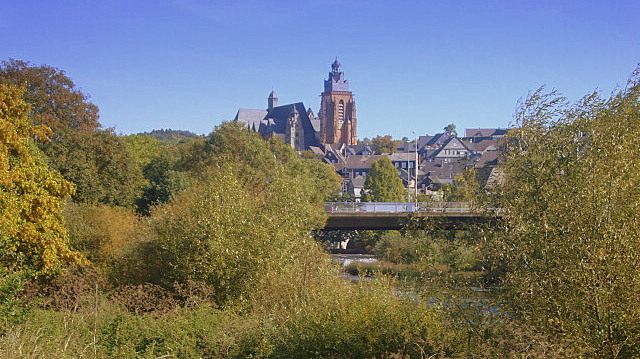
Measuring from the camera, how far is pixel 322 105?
199500mm

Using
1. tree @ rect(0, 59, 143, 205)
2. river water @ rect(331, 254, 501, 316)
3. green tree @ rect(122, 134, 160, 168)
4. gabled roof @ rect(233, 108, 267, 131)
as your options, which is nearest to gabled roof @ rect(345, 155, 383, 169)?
gabled roof @ rect(233, 108, 267, 131)

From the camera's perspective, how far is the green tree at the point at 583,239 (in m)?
12.5

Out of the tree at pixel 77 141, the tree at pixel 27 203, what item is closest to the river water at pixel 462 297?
the tree at pixel 27 203

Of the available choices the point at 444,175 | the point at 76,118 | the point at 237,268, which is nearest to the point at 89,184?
the point at 76,118

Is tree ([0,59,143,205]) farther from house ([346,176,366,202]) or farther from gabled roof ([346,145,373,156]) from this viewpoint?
gabled roof ([346,145,373,156])

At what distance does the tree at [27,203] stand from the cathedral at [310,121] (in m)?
140

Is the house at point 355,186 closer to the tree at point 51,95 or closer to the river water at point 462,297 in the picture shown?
the tree at point 51,95

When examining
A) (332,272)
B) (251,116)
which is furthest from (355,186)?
(332,272)

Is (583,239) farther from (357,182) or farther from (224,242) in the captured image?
(357,182)

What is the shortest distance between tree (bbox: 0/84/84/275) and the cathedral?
140m

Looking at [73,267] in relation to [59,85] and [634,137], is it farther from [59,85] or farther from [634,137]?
[59,85]

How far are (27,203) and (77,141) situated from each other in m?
21.8

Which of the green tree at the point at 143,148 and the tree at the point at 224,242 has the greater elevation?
the green tree at the point at 143,148

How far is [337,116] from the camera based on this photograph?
19412 centimetres
